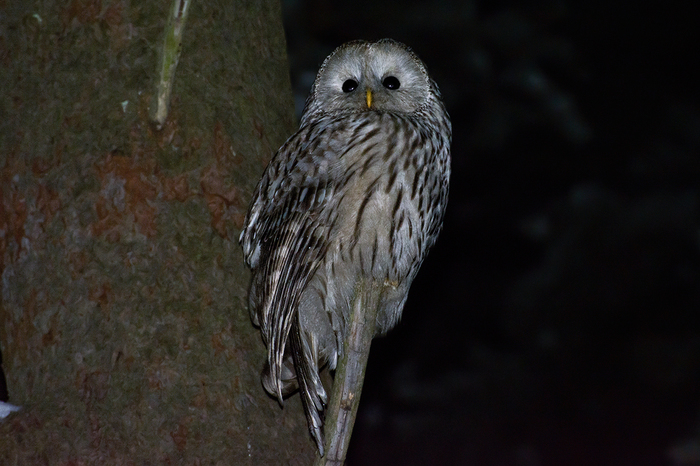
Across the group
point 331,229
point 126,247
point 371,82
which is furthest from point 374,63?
point 126,247

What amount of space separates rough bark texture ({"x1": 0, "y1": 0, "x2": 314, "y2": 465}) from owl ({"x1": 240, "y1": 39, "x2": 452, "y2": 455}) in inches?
3.1

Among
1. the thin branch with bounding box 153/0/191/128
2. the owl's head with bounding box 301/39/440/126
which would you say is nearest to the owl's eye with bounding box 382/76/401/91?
the owl's head with bounding box 301/39/440/126

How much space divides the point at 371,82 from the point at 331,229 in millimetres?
588

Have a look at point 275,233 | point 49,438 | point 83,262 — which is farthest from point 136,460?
point 275,233

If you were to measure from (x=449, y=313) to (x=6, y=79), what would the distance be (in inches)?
105

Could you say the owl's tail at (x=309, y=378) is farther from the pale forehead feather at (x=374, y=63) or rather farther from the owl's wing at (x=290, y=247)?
the pale forehead feather at (x=374, y=63)

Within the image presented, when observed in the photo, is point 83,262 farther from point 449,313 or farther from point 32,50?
point 449,313

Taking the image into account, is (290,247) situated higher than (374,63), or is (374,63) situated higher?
(374,63)

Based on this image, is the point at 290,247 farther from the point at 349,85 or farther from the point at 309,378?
the point at 349,85

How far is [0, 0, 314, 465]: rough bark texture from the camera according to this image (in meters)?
1.76

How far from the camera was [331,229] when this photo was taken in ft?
6.51

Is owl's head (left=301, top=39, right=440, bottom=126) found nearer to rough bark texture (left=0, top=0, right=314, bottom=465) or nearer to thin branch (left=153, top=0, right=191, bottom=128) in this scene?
rough bark texture (left=0, top=0, right=314, bottom=465)

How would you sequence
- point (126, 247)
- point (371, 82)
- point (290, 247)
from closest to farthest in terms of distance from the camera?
point (126, 247), point (290, 247), point (371, 82)

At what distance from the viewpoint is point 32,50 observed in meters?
2.06
